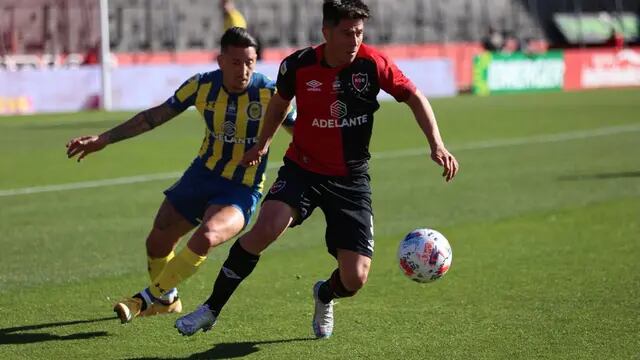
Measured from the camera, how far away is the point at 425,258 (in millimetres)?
7215

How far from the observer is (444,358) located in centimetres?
656

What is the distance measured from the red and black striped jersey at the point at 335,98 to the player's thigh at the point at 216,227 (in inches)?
27.2

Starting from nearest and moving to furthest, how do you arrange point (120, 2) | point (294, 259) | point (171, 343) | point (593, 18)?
point (171, 343) < point (294, 259) < point (120, 2) < point (593, 18)

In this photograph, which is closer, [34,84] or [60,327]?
[60,327]

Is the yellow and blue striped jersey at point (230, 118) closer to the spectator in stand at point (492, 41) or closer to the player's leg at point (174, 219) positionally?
the player's leg at point (174, 219)

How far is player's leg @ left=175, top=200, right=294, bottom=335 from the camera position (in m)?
6.88

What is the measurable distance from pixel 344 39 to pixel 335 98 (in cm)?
40

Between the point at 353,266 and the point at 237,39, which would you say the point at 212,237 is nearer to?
the point at 353,266

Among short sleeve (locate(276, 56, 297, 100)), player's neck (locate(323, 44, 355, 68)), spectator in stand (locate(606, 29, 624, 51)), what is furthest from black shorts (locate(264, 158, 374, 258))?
spectator in stand (locate(606, 29, 624, 51))

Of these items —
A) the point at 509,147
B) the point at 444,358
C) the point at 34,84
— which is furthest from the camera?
the point at 34,84

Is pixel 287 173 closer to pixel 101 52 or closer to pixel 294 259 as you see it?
pixel 294 259

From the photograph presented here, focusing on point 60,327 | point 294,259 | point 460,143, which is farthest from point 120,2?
point 60,327

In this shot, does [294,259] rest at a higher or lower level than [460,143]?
higher

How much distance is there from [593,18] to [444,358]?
152 ft
